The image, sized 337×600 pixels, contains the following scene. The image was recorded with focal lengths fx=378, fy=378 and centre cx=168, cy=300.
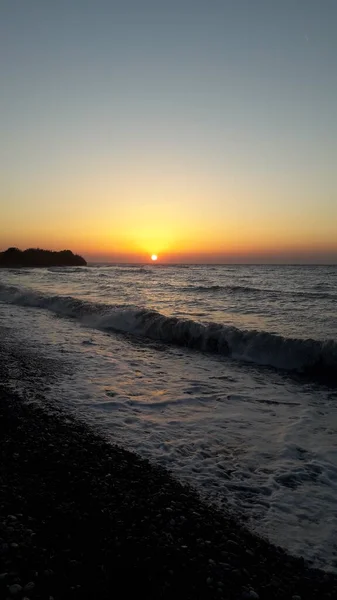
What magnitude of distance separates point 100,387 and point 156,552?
5.21m

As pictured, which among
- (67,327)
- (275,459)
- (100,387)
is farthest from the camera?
(67,327)

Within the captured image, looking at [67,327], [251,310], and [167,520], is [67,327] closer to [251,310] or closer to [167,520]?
[251,310]

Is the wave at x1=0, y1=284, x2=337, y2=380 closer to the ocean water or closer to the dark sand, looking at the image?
the ocean water

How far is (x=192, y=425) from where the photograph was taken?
6469mm

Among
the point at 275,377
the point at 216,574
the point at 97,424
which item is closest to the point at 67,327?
the point at 275,377

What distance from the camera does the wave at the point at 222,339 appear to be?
11180 mm

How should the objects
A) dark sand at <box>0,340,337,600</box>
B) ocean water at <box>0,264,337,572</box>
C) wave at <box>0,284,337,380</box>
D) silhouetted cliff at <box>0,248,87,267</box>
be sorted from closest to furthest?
dark sand at <box>0,340,337,600</box> < ocean water at <box>0,264,337,572</box> < wave at <box>0,284,337,380</box> < silhouetted cliff at <box>0,248,87,267</box>

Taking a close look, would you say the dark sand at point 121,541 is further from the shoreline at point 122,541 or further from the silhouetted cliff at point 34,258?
the silhouetted cliff at point 34,258

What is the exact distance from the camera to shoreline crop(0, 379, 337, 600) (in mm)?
2932

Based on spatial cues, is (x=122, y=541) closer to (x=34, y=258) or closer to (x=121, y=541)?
(x=121, y=541)

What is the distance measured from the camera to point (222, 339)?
527 inches

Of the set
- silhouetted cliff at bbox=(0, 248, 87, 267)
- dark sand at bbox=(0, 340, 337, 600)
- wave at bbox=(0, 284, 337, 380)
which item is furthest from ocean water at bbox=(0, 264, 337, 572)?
silhouetted cliff at bbox=(0, 248, 87, 267)

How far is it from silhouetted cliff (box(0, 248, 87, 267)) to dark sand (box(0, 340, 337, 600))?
346 feet

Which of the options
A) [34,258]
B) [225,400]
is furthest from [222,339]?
[34,258]
